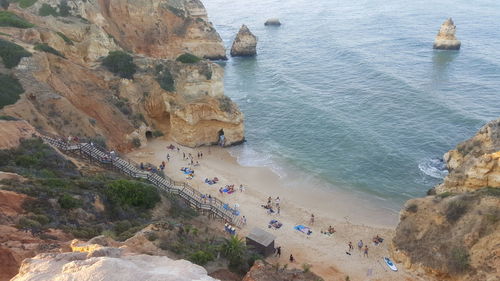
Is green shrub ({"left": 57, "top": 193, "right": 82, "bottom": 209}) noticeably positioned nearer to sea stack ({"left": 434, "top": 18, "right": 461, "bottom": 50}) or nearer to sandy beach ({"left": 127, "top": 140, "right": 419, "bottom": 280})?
sandy beach ({"left": 127, "top": 140, "right": 419, "bottom": 280})

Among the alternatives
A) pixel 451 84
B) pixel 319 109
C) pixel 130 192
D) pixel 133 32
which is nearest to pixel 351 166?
pixel 319 109

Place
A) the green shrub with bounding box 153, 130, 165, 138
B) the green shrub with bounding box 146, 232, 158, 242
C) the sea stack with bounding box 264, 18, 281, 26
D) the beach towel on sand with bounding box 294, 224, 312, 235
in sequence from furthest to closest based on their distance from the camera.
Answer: the sea stack with bounding box 264, 18, 281, 26
the green shrub with bounding box 153, 130, 165, 138
the beach towel on sand with bounding box 294, 224, 312, 235
the green shrub with bounding box 146, 232, 158, 242

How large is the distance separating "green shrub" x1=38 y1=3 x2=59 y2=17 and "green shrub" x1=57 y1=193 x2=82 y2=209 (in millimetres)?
39360

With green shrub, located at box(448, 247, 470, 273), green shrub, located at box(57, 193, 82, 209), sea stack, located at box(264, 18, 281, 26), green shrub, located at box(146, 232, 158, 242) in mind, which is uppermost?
sea stack, located at box(264, 18, 281, 26)

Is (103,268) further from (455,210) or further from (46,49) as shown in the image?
(46,49)

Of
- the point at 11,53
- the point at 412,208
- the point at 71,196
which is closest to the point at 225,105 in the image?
the point at 11,53

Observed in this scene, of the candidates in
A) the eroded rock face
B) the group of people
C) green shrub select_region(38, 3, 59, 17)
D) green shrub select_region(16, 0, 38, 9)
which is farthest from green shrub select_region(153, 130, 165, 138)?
the eroded rock face

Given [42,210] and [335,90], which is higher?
[42,210]

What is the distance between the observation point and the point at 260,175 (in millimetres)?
43875

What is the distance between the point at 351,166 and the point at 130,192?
27061 mm

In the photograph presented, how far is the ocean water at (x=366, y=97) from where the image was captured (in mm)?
44719

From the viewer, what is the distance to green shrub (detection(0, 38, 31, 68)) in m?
36.2

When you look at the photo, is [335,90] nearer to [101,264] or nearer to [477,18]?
[101,264]

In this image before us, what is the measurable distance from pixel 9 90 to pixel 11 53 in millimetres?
5313
